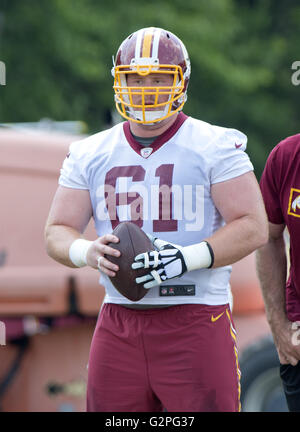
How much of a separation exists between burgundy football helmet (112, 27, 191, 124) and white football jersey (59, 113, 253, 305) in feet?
0.40

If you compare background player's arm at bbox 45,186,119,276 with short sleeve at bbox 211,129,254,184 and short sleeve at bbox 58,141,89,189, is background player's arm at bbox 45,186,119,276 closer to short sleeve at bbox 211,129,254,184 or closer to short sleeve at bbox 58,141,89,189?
short sleeve at bbox 58,141,89,189

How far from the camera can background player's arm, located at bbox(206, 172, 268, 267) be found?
3.71 metres

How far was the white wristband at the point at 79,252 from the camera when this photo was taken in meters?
3.80

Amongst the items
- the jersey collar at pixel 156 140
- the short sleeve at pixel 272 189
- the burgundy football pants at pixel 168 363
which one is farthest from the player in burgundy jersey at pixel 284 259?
the jersey collar at pixel 156 140

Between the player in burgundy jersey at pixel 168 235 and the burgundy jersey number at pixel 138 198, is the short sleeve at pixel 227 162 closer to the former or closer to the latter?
the player in burgundy jersey at pixel 168 235

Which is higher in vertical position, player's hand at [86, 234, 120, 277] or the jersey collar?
the jersey collar

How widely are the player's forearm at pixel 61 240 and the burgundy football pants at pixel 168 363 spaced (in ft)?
1.16

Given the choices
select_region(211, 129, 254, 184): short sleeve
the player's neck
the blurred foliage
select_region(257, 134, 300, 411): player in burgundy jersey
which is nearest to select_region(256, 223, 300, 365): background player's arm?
select_region(257, 134, 300, 411): player in burgundy jersey
